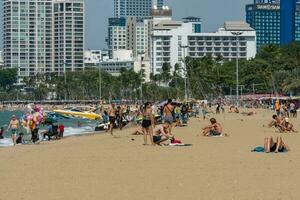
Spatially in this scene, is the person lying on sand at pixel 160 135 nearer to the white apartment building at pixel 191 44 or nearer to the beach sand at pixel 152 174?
the beach sand at pixel 152 174

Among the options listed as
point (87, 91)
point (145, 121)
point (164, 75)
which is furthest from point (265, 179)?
point (87, 91)

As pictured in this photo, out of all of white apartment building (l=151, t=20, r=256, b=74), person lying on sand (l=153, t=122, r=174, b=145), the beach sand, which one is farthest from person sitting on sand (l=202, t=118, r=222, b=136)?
white apartment building (l=151, t=20, r=256, b=74)

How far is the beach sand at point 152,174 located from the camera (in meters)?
11.3

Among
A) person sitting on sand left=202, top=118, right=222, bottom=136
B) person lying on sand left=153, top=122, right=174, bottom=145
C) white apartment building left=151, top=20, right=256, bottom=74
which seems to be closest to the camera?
person lying on sand left=153, top=122, right=174, bottom=145

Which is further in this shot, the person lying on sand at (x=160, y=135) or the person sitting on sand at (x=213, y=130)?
the person sitting on sand at (x=213, y=130)

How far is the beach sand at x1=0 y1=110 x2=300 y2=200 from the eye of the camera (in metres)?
11.3

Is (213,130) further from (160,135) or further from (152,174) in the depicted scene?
(152,174)

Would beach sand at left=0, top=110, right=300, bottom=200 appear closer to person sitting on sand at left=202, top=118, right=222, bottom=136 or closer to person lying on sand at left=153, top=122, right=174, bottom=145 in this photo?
person lying on sand at left=153, top=122, right=174, bottom=145

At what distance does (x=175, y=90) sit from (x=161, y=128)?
389ft

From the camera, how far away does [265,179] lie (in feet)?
42.4

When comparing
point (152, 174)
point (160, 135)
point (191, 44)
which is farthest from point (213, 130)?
point (191, 44)

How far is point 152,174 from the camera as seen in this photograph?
14.1 m

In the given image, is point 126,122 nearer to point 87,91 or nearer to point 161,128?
point 161,128

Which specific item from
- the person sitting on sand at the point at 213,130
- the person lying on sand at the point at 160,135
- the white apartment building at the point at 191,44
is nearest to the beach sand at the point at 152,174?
the person lying on sand at the point at 160,135
